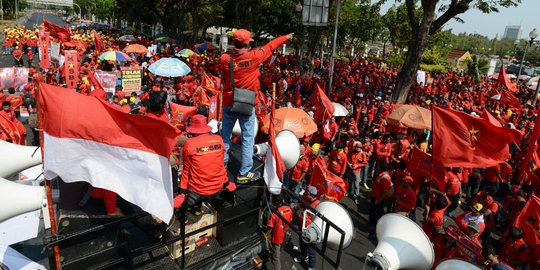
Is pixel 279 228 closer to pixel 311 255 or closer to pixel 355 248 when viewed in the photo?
pixel 311 255

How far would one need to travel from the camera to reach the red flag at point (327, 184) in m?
7.72

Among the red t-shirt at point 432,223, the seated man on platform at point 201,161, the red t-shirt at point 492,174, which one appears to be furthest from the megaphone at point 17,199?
the red t-shirt at point 492,174

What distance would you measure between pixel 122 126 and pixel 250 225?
2.40 meters

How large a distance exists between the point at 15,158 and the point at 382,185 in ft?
23.7

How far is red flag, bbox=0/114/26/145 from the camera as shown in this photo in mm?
8070

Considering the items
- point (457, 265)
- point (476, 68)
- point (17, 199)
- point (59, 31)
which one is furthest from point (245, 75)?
point (476, 68)

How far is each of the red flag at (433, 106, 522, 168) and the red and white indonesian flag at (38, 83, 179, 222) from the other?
4.84 m

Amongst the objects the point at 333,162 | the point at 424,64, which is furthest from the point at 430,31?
the point at 424,64

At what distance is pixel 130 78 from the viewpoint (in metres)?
13.8

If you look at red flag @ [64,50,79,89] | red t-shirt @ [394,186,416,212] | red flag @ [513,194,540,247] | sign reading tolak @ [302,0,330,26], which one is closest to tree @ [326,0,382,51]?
sign reading tolak @ [302,0,330,26]

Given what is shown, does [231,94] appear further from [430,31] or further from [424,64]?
[424,64]

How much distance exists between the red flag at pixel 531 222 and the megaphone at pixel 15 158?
796 centimetres

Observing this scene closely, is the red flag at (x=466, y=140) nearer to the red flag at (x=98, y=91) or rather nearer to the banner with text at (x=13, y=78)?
the red flag at (x=98, y=91)

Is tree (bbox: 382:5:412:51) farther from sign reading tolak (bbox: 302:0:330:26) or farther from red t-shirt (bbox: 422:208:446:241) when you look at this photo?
red t-shirt (bbox: 422:208:446:241)
